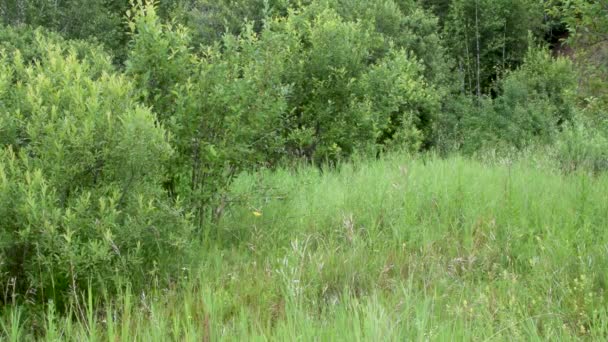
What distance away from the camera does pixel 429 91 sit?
1758 cm

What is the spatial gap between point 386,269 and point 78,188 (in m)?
2.14

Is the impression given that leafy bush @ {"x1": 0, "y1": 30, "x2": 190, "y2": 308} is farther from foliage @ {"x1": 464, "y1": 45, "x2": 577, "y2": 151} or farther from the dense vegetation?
foliage @ {"x1": 464, "y1": 45, "x2": 577, "y2": 151}

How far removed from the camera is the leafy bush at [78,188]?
363 centimetres

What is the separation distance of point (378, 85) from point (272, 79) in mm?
5114

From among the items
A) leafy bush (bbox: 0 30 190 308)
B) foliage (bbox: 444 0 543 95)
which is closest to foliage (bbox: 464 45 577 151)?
foliage (bbox: 444 0 543 95)

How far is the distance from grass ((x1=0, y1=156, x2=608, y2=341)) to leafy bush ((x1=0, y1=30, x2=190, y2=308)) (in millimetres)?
245

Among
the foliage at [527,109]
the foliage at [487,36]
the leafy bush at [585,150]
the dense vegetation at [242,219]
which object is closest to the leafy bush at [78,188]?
the dense vegetation at [242,219]

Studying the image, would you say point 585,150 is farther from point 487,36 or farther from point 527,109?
point 487,36

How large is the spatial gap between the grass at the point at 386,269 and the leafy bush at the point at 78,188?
0.25 meters

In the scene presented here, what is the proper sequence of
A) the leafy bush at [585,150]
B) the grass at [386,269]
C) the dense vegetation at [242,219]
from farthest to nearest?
the leafy bush at [585,150] → the dense vegetation at [242,219] → the grass at [386,269]

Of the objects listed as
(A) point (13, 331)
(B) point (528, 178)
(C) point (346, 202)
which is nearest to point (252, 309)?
(A) point (13, 331)

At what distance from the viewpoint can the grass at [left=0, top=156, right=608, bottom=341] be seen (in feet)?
10.3

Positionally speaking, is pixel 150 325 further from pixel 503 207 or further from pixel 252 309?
pixel 503 207

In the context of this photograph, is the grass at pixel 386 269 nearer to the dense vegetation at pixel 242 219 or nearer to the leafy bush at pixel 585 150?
the dense vegetation at pixel 242 219
